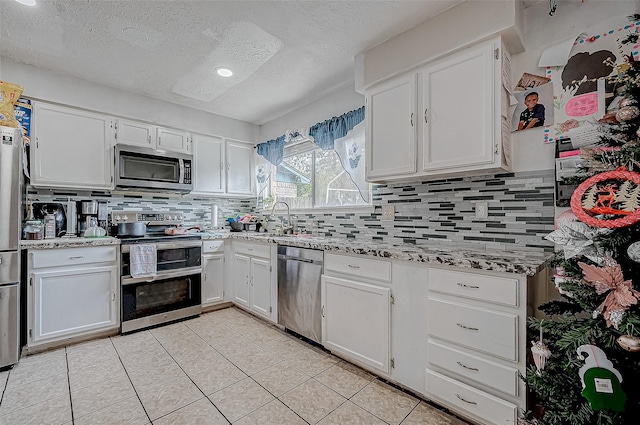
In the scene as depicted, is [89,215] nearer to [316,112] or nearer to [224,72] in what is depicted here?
[224,72]

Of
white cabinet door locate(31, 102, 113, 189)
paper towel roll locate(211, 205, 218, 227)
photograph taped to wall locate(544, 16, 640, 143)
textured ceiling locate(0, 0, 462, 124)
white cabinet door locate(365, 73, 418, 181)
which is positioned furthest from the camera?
paper towel roll locate(211, 205, 218, 227)

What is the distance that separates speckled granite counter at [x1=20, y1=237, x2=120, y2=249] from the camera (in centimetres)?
231

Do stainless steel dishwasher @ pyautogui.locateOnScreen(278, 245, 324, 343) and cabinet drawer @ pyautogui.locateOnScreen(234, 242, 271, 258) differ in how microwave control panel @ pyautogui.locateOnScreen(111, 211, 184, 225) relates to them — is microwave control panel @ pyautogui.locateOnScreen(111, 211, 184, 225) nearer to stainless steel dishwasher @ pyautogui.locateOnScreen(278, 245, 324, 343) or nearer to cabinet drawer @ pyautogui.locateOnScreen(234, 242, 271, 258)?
cabinet drawer @ pyautogui.locateOnScreen(234, 242, 271, 258)

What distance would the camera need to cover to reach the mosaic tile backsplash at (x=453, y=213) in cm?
179

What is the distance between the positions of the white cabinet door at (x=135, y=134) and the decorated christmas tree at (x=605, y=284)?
3623 mm

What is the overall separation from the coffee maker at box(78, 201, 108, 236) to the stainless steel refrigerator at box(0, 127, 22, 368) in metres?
0.72

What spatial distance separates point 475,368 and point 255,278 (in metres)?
2.13

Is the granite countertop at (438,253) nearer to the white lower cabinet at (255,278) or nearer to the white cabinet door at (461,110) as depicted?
the white lower cabinet at (255,278)

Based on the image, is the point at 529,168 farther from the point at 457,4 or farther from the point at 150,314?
the point at 150,314

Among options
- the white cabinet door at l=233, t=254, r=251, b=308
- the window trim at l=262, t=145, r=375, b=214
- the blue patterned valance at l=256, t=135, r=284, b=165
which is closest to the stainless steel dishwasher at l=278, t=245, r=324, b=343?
the white cabinet door at l=233, t=254, r=251, b=308

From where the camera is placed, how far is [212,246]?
3.34m

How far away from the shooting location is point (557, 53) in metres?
1.72

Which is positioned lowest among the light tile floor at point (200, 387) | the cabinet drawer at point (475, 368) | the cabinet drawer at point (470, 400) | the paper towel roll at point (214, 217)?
the light tile floor at point (200, 387)

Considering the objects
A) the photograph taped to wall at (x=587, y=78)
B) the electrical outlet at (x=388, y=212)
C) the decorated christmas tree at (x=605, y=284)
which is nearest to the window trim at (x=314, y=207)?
the electrical outlet at (x=388, y=212)
